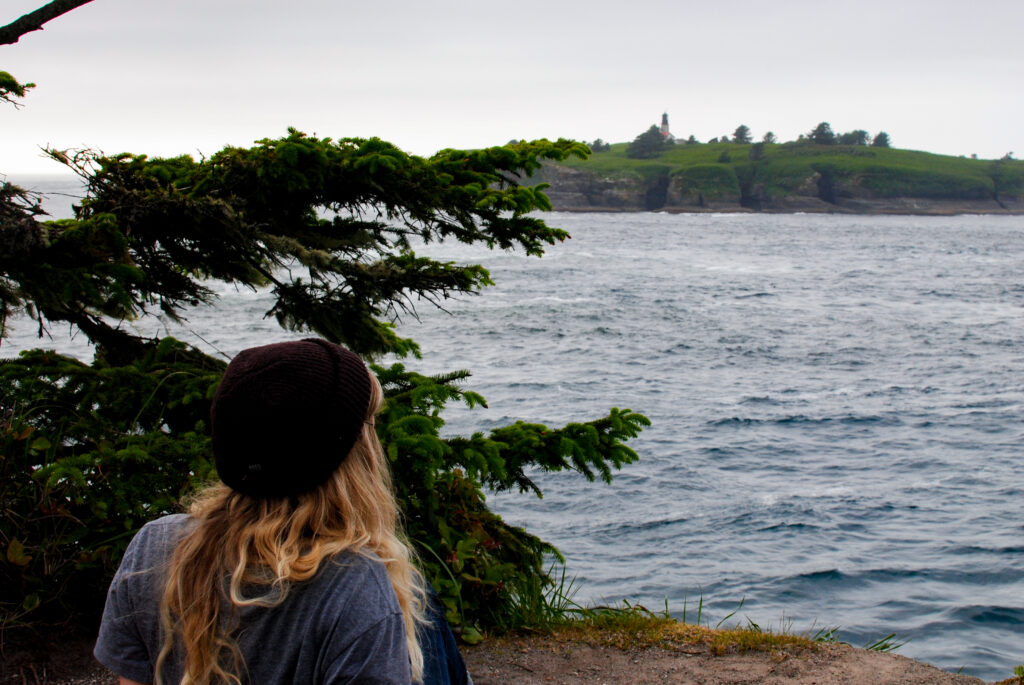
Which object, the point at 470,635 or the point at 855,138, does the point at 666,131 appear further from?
the point at 470,635

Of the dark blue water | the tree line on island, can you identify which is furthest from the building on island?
the dark blue water

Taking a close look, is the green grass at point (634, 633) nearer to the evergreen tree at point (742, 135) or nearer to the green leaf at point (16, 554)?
the green leaf at point (16, 554)

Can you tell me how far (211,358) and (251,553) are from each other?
4.17 meters

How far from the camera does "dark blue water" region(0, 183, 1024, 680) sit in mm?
11367

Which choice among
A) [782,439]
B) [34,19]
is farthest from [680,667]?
[782,439]

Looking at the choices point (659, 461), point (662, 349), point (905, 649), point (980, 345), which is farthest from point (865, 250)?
point (905, 649)

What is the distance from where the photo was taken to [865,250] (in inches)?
2844

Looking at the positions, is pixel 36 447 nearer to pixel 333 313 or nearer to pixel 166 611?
pixel 333 313

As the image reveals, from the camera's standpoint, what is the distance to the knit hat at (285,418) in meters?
1.48

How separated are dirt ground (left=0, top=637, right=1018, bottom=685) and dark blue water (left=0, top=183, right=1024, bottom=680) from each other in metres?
3.52

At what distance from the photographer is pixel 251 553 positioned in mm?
1508

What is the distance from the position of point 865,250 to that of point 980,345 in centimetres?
4591

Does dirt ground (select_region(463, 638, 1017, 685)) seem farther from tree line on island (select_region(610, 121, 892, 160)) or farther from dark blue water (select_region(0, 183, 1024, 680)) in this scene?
tree line on island (select_region(610, 121, 892, 160))

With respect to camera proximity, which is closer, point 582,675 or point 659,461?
point 582,675
